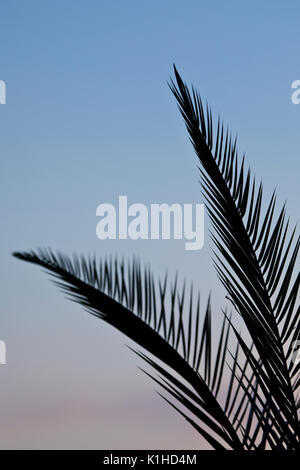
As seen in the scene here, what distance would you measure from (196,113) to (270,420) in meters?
1.50

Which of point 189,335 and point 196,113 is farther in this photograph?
point 196,113

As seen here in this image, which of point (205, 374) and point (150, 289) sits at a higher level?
point (150, 289)
